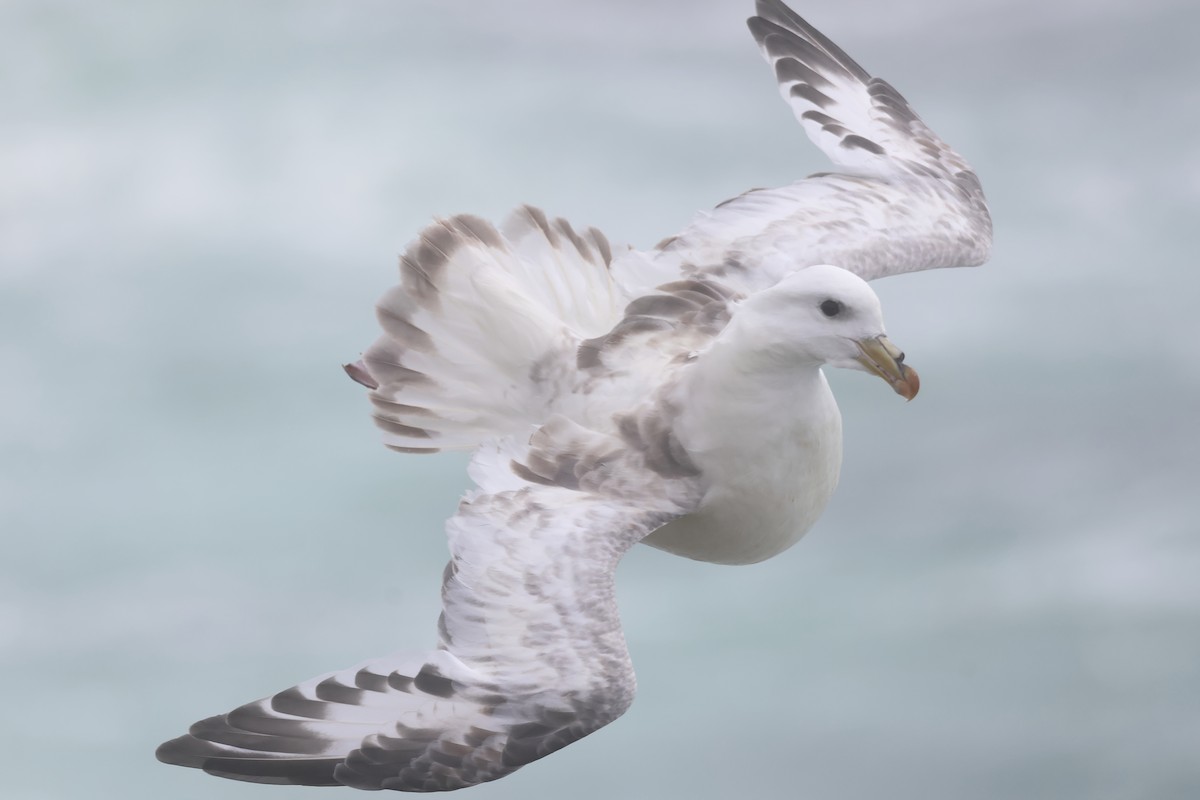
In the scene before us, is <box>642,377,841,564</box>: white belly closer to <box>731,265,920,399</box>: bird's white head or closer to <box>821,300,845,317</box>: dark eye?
<box>731,265,920,399</box>: bird's white head

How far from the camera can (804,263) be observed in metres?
10.0

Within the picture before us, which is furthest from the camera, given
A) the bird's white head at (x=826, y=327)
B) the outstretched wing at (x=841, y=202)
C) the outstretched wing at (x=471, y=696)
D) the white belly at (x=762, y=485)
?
the outstretched wing at (x=841, y=202)

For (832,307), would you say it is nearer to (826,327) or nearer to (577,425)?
(826,327)

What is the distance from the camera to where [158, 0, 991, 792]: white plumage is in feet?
25.2

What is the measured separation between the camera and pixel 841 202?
1053cm

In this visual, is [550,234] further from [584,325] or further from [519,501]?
[519,501]

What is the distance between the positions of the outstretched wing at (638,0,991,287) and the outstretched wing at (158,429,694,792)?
2280mm

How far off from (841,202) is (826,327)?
8.16ft

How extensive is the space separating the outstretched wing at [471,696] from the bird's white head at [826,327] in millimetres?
1078

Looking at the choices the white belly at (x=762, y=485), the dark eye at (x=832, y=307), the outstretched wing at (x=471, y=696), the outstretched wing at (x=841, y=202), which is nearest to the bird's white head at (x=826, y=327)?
the dark eye at (x=832, y=307)

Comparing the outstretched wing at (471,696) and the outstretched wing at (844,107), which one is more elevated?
the outstretched wing at (844,107)

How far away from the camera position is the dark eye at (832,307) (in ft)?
26.8

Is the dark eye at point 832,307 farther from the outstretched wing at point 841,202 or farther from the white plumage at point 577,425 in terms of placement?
the outstretched wing at point 841,202

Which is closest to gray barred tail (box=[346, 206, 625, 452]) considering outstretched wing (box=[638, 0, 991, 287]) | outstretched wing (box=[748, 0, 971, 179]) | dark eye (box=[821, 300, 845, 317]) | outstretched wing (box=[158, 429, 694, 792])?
outstretched wing (box=[638, 0, 991, 287])
